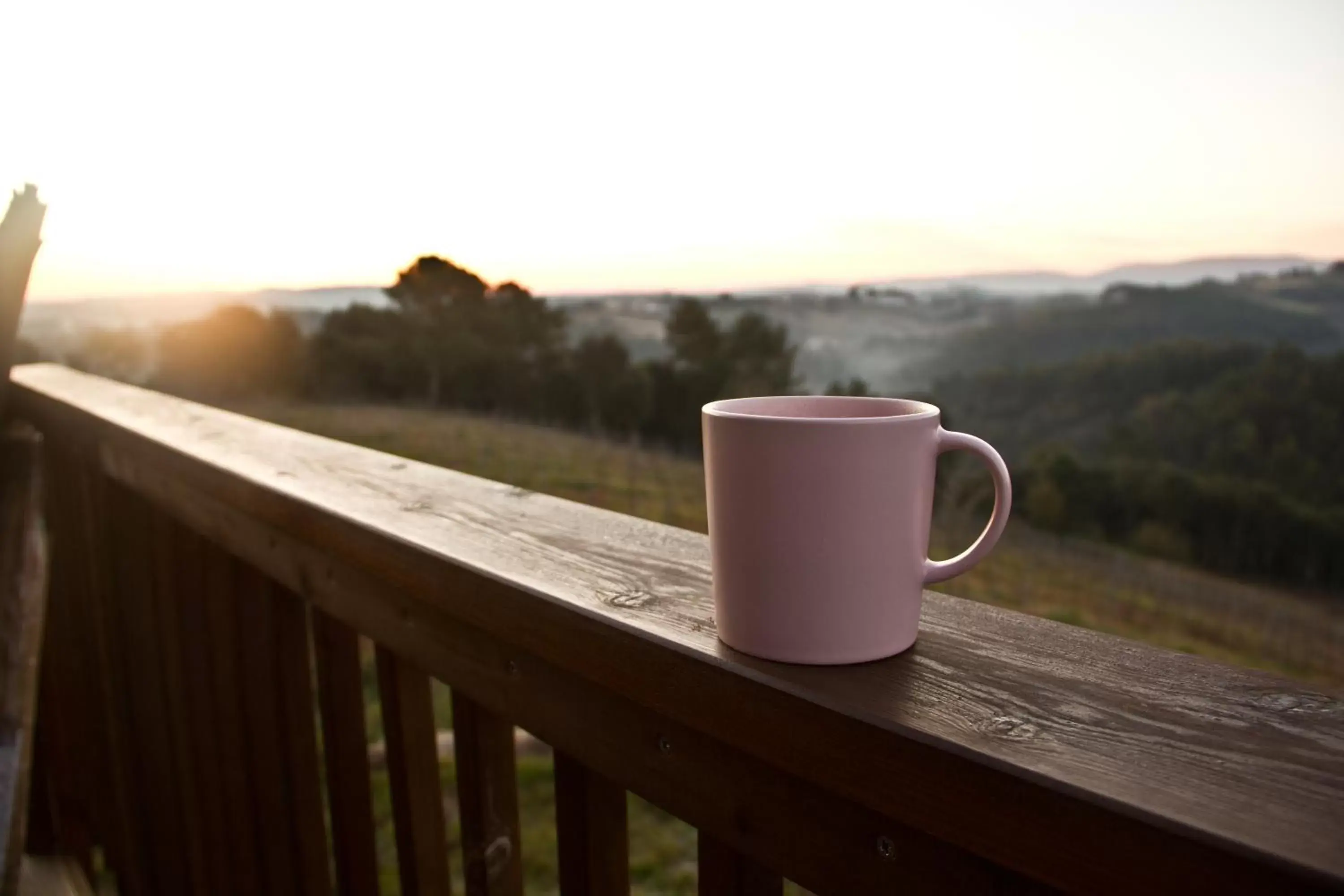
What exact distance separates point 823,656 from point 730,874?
15 cm

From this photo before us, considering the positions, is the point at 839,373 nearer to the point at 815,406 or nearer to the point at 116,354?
the point at 815,406

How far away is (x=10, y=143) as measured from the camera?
2.23 meters

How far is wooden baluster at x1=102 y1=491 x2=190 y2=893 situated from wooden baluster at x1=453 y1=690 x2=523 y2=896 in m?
0.81

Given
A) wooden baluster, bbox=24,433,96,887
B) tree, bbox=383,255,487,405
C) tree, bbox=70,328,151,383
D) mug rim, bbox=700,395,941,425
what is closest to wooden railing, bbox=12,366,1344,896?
mug rim, bbox=700,395,941,425

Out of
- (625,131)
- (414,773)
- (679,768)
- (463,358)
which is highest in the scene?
(625,131)

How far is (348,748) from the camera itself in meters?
0.82

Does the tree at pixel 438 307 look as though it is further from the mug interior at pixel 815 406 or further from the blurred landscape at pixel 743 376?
Answer: the mug interior at pixel 815 406

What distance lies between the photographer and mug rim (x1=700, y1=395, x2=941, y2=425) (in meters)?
0.37

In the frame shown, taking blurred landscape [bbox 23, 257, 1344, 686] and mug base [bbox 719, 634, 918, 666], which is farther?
blurred landscape [bbox 23, 257, 1344, 686]

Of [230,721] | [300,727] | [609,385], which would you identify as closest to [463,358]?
[609,385]

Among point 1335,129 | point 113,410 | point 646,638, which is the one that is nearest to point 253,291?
point 113,410

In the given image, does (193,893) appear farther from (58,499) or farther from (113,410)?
(58,499)

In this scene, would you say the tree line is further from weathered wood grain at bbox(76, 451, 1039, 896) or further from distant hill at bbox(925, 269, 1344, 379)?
distant hill at bbox(925, 269, 1344, 379)

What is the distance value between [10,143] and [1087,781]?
2.84 meters
